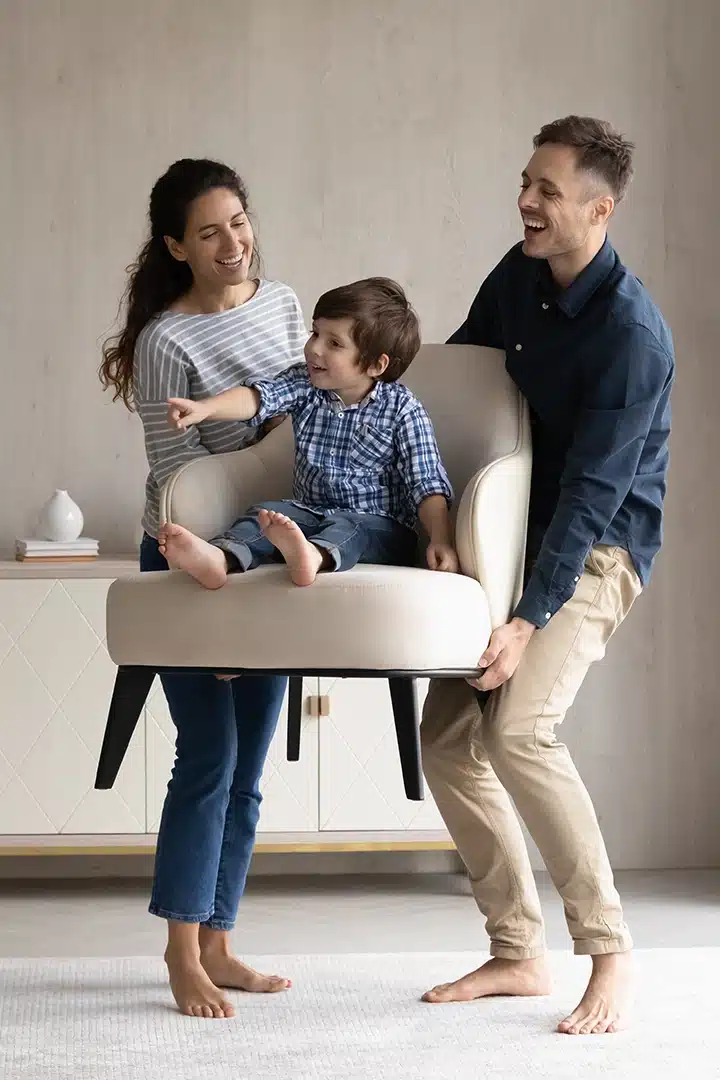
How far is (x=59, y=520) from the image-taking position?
11.6 ft

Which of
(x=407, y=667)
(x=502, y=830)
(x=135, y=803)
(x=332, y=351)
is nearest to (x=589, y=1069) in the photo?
(x=502, y=830)

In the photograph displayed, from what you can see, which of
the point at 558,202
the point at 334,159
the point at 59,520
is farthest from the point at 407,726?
the point at 334,159

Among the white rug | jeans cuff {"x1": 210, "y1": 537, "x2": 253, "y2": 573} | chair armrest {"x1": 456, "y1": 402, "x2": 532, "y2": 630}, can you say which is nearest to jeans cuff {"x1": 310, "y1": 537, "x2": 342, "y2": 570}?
jeans cuff {"x1": 210, "y1": 537, "x2": 253, "y2": 573}

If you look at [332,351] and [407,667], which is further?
[332,351]

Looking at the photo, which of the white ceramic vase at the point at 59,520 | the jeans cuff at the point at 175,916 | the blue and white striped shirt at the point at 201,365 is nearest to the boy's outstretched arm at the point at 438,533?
the blue and white striped shirt at the point at 201,365

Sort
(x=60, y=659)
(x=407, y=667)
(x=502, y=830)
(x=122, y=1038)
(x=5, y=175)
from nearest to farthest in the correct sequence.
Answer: (x=407, y=667) < (x=122, y=1038) < (x=502, y=830) < (x=60, y=659) < (x=5, y=175)

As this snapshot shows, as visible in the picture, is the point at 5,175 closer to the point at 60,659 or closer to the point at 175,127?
the point at 175,127

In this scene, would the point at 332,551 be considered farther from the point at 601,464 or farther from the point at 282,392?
the point at 601,464

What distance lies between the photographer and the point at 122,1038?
7.46 feet

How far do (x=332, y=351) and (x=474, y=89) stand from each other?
1.76 metres

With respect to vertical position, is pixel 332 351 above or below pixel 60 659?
above

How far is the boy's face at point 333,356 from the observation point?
228 centimetres

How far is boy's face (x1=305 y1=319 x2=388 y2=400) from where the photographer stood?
2.28m

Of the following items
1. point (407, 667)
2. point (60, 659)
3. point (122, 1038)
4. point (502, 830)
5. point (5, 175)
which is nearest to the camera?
point (407, 667)
